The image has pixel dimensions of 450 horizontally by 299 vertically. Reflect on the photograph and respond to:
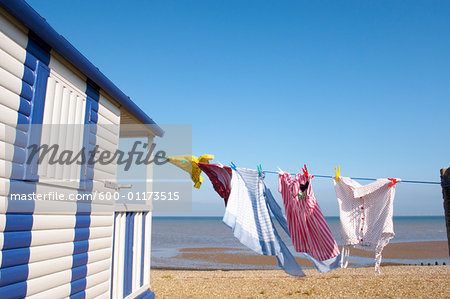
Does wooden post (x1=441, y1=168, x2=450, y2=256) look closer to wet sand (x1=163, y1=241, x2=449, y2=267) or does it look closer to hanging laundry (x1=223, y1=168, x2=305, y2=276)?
hanging laundry (x1=223, y1=168, x2=305, y2=276)

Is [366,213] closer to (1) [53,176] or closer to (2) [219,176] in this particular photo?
(2) [219,176]

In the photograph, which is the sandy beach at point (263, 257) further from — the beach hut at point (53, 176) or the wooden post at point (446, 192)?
the beach hut at point (53, 176)

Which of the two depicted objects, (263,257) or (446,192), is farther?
(263,257)

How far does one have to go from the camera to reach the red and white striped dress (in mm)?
5207

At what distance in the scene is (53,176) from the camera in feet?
11.6

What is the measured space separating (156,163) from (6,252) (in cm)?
353

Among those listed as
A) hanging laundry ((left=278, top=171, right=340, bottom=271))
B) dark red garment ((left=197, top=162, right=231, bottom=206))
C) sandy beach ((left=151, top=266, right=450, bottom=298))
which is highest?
dark red garment ((left=197, top=162, right=231, bottom=206))

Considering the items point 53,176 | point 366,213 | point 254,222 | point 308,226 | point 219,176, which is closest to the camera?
point 53,176

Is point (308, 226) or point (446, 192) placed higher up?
point (446, 192)

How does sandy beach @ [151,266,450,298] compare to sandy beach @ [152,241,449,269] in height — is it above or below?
above

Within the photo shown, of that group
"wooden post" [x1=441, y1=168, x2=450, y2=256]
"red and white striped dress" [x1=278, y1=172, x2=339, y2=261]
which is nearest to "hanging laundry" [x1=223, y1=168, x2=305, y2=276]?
"red and white striped dress" [x1=278, y1=172, x2=339, y2=261]

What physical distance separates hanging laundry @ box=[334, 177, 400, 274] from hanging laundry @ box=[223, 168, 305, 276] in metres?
0.98

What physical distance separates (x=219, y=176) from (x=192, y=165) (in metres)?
0.59

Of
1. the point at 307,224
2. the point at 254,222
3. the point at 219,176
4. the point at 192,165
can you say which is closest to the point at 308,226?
the point at 307,224
